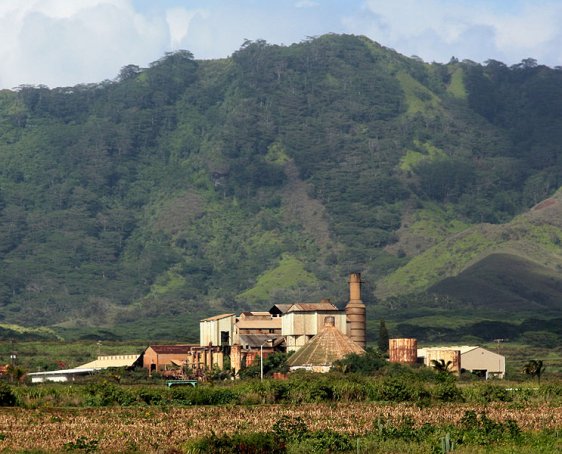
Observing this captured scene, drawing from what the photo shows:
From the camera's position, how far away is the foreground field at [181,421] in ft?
201

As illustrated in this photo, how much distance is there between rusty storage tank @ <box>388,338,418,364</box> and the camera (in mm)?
152125

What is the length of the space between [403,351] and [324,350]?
52.4 ft

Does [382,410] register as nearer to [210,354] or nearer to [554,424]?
[554,424]

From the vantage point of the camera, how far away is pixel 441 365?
141125 millimetres

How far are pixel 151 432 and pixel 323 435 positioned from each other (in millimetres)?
8971

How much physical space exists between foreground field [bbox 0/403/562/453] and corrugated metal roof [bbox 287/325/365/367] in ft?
176

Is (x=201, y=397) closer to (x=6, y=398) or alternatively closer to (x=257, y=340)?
(x=6, y=398)

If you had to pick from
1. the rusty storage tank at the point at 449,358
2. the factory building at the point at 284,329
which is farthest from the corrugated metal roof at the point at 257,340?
the rusty storage tank at the point at 449,358

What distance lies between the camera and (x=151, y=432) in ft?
213

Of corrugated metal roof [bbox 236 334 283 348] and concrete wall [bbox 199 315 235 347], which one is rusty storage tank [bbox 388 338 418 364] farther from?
concrete wall [bbox 199 315 235 347]

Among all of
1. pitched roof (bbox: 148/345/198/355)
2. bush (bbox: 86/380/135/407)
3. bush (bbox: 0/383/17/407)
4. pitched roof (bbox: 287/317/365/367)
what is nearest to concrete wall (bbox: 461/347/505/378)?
pitched roof (bbox: 287/317/365/367)

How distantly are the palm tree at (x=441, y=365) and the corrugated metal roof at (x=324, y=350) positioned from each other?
814cm

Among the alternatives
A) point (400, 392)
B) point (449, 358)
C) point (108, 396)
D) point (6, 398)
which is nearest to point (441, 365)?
point (449, 358)

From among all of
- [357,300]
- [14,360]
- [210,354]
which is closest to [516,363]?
[357,300]
